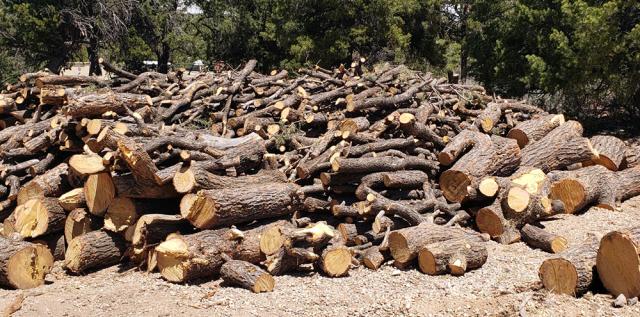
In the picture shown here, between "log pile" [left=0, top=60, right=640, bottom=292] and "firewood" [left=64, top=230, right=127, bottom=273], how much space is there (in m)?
0.01

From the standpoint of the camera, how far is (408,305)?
16.4 feet

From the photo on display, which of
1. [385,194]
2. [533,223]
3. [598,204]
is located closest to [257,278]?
[385,194]

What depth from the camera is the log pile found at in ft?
18.0

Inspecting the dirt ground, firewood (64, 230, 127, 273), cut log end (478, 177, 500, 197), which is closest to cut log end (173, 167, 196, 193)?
the dirt ground

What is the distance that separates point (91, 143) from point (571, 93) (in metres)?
11.6

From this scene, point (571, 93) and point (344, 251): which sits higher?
point (571, 93)

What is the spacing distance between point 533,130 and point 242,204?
4.92 m

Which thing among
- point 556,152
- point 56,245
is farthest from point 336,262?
point 556,152

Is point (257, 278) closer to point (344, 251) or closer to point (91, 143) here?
point (344, 251)

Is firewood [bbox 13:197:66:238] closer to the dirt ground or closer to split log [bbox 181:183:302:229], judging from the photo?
the dirt ground

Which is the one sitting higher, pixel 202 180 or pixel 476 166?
pixel 476 166

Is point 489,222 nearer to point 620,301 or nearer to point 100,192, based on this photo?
point 620,301

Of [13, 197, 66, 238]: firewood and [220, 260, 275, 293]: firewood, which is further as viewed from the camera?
[13, 197, 66, 238]: firewood

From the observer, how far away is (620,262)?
4.78 m
